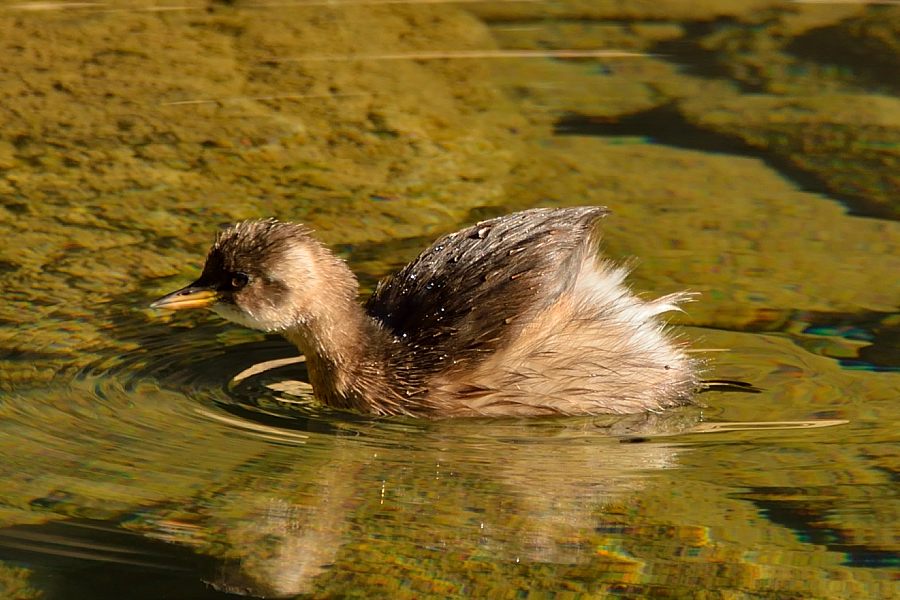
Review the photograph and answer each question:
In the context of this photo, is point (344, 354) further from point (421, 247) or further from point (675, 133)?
point (675, 133)

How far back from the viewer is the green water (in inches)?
186

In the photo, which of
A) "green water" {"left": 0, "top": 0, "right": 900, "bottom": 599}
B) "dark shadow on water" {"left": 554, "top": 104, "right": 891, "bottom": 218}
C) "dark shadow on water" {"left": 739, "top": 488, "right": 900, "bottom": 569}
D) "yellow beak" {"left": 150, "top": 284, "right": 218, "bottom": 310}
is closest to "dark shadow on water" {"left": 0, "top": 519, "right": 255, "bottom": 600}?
"green water" {"left": 0, "top": 0, "right": 900, "bottom": 599}

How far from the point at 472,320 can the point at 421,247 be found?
4.98ft

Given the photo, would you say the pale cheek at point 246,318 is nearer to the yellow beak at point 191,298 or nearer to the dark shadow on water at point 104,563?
the yellow beak at point 191,298

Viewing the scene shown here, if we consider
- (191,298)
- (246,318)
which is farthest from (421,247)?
(191,298)

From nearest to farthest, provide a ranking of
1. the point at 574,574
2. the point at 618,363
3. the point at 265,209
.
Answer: the point at 574,574, the point at 618,363, the point at 265,209

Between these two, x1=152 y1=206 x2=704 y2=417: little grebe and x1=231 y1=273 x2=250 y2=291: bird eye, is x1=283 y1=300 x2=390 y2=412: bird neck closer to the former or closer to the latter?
x1=152 y1=206 x2=704 y2=417: little grebe

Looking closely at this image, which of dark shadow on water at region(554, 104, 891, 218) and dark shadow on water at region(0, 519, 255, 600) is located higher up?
dark shadow on water at region(0, 519, 255, 600)

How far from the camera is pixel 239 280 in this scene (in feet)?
20.6

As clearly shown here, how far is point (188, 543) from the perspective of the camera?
4715 mm

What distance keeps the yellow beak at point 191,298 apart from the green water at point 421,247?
0.25m

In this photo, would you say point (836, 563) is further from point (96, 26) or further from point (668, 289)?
point (96, 26)

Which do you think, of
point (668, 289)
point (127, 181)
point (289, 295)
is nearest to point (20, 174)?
point (127, 181)

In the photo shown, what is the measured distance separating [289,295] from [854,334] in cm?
232
